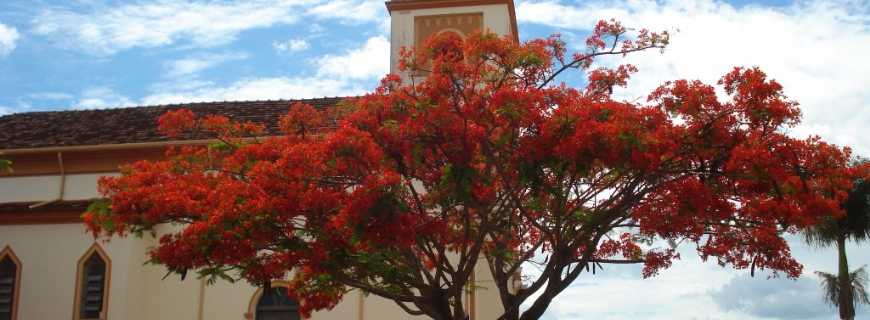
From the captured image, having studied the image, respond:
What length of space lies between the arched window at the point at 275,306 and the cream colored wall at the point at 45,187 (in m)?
4.71

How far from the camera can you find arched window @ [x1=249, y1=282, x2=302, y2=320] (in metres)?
18.3

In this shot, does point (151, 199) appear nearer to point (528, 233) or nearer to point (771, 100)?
point (528, 233)

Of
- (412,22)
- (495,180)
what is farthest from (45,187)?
(495,180)

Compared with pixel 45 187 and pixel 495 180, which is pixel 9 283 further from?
pixel 495 180

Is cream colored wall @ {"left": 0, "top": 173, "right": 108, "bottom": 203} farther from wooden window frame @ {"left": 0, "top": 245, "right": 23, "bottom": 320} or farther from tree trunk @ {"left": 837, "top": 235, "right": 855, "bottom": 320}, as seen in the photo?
tree trunk @ {"left": 837, "top": 235, "right": 855, "bottom": 320}

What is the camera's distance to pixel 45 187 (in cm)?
2042

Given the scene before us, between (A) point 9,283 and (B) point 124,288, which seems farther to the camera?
(A) point 9,283

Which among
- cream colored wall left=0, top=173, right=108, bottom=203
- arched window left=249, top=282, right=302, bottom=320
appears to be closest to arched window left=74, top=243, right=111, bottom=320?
cream colored wall left=0, top=173, right=108, bottom=203

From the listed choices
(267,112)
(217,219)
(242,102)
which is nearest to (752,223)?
(217,219)

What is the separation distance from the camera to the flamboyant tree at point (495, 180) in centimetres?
1105

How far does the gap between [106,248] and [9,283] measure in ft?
7.84

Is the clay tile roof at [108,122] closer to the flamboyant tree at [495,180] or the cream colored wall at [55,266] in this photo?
the cream colored wall at [55,266]

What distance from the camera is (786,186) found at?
1162cm

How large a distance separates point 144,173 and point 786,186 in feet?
28.3
